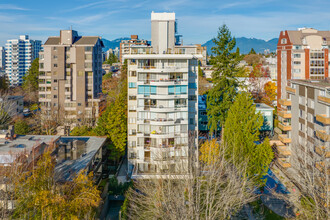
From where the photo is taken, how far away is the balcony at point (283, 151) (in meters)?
31.5

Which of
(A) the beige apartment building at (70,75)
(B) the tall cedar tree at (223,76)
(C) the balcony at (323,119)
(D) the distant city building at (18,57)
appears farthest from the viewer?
(D) the distant city building at (18,57)

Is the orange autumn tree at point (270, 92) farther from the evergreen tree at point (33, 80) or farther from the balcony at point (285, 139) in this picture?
the evergreen tree at point (33, 80)

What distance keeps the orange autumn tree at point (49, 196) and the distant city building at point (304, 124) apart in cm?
1343

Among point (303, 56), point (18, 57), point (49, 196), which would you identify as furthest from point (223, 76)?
point (18, 57)

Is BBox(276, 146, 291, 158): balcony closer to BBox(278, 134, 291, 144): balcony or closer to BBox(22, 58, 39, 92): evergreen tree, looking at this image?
BBox(278, 134, 291, 144): balcony

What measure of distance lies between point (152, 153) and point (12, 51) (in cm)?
11270

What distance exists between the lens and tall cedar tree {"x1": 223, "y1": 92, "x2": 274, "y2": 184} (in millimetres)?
25266

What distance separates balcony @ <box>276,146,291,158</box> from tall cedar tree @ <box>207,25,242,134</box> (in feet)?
21.1

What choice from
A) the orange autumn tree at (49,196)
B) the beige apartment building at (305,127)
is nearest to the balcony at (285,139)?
the beige apartment building at (305,127)

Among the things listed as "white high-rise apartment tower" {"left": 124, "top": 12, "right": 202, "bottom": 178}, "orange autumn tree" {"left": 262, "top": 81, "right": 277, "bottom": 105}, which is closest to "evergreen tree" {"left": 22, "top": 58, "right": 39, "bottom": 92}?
"white high-rise apartment tower" {"left": 124, "top": 12, "right": 202, "bottom": 178}

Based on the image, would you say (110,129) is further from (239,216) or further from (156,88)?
(239,216)

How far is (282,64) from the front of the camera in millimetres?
49344

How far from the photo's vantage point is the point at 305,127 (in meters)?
28.5

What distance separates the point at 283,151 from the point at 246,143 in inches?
309
